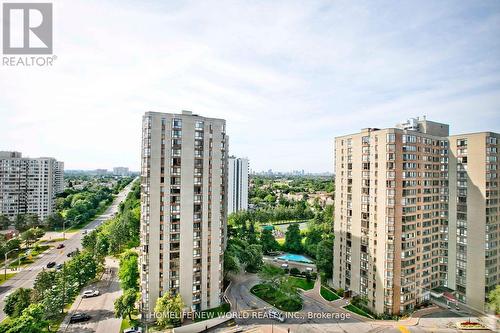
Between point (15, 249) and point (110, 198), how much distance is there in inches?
1674

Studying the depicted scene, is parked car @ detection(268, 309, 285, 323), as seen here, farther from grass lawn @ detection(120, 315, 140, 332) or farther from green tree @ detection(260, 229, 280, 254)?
green tree @ detection(260, 229, 280, 254)

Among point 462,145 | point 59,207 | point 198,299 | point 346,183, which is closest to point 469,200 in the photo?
point 462,145

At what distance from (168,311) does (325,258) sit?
44.3 feet

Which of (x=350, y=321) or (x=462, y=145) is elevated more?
(x=462, y=145)

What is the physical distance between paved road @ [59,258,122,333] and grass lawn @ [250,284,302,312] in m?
9.50

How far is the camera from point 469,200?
19.6m

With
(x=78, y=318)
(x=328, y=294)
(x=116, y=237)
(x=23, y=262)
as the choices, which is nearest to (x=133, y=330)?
(x=78, y=318)

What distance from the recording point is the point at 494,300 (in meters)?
16.4

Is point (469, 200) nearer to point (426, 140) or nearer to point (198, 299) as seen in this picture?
point (426, 140)

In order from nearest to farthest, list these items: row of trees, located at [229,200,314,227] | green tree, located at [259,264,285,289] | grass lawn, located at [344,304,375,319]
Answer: grass lawn, located at [344,304,375,319] → green tree, located at [259,264,285,289] → row of trees, located at [229,200,314,227]

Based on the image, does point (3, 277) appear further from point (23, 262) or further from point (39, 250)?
point (39, 250)

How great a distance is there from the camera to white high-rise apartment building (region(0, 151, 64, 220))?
41500mm

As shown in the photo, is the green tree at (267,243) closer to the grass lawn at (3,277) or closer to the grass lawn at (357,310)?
the grass lawn at (357,310)

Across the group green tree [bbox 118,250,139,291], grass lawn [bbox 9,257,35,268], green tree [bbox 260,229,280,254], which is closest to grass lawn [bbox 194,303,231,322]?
green tree [bbox 118,250,139,291]
